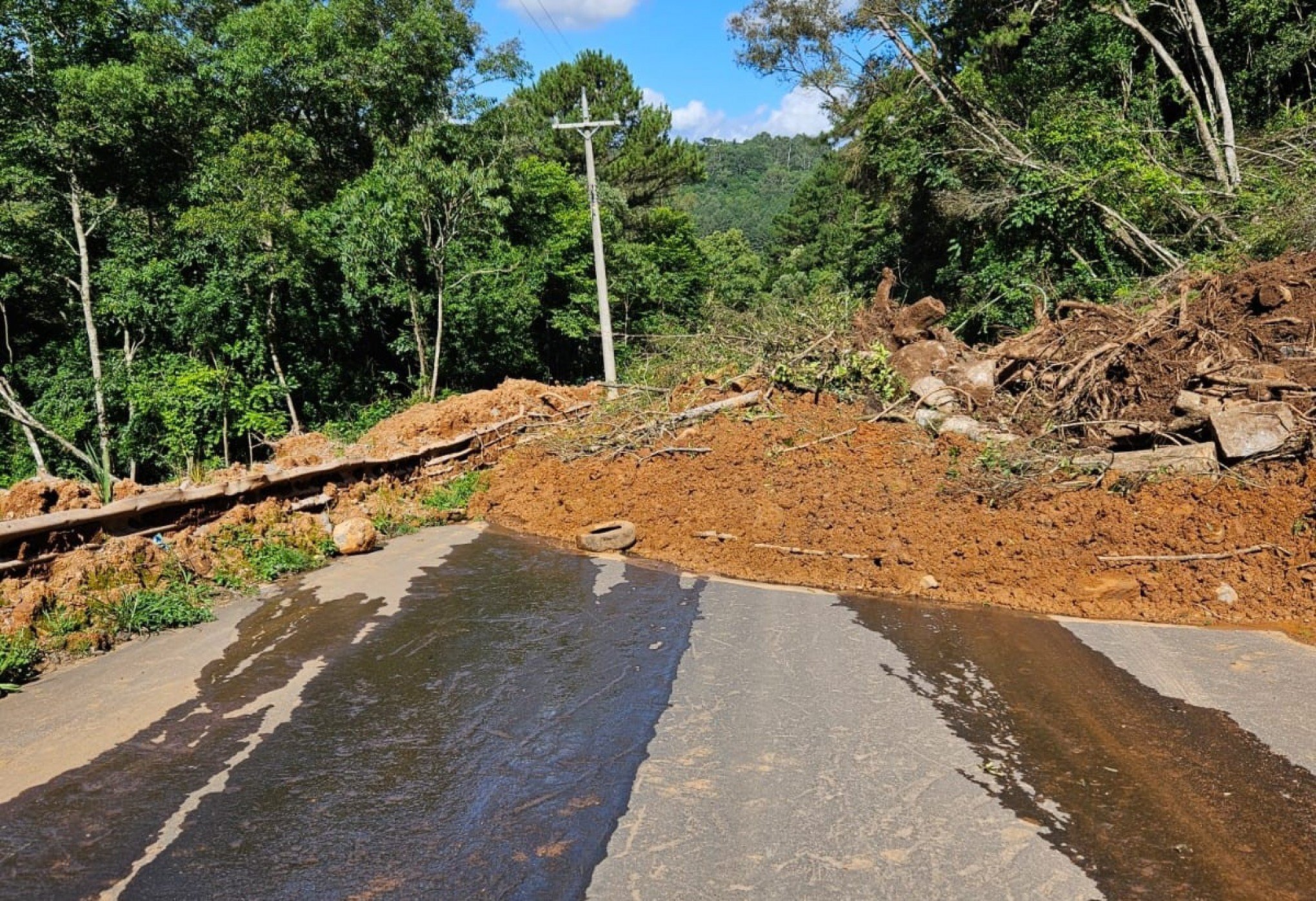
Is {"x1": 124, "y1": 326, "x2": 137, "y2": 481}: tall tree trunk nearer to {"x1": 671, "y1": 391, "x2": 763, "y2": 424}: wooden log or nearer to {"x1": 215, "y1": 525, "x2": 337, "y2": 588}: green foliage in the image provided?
{"x1": 215, "y1": 525, "x2": 337, "y2": 588}: green foliage

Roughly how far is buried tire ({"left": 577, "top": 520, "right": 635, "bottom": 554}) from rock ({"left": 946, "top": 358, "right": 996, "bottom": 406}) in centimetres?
411

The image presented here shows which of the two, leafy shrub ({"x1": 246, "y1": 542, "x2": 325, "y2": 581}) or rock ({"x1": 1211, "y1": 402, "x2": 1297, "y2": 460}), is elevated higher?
rock ({"x1": 1211, "y1": 402, "x2": 1297, "y2": 460})

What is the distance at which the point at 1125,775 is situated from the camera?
11.2 ft

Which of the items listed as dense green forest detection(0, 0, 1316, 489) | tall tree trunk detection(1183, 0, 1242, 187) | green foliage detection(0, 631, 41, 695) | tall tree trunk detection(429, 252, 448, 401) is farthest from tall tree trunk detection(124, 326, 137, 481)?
tall tree trunk detection(1183, 0, 1242, 187)

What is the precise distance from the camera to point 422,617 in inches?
240

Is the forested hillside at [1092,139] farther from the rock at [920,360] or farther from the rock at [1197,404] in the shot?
the rock at [1197,404]

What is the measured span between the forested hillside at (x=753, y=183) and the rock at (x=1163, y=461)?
52.8m

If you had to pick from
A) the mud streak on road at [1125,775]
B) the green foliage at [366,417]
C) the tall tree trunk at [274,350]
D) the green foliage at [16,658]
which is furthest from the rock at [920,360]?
the green foliage at [366,417]

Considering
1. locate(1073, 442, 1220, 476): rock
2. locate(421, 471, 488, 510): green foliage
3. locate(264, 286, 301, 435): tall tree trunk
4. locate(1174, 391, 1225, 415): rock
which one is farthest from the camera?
locate(264, 286, 301, 435): tall tree trunk

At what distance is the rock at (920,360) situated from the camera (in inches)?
376

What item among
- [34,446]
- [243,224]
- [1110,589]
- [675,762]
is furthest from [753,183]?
[675,762]

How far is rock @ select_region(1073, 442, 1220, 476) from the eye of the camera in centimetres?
629

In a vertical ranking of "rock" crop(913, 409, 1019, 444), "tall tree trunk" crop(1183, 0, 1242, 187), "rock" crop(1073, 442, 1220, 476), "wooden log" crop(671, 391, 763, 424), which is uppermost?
"tall tree trunk" crop(1183, 0, 1242, 187)

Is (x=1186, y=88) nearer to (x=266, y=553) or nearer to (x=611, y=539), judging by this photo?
(x=611, y=539)
